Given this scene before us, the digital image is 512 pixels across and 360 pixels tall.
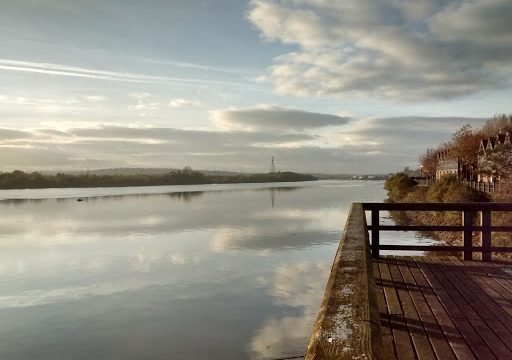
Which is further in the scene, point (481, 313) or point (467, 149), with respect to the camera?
point (467, 149)

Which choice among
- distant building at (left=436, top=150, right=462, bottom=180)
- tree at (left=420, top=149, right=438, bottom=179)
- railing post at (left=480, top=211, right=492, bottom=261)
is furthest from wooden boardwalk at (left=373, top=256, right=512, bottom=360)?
tree at (left=420, top=149, right=438, bottom=179)

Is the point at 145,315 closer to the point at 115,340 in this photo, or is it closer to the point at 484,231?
the point at 115,340

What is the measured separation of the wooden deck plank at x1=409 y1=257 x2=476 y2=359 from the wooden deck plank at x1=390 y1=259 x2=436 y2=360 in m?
0.17

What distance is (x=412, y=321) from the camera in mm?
4777

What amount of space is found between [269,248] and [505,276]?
16.6 meters

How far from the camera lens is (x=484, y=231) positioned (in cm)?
812

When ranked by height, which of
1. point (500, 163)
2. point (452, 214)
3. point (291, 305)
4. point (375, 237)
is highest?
point (500, 163)

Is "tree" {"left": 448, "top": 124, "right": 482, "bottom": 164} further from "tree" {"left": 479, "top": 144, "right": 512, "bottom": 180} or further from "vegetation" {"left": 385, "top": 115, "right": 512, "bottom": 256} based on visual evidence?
Answer: "tree" {"left": 479, "top": 144, "right": 512, "bottom": 180}

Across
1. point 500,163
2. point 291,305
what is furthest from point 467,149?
point 291,305

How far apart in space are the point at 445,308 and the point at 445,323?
22.3 inches

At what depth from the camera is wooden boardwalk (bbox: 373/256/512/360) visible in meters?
4.07

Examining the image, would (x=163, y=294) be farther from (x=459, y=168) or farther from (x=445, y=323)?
(x=459, y=168)

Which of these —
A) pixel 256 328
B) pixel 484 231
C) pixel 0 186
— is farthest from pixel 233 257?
pixel 0 186

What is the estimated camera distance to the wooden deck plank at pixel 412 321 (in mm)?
4003
